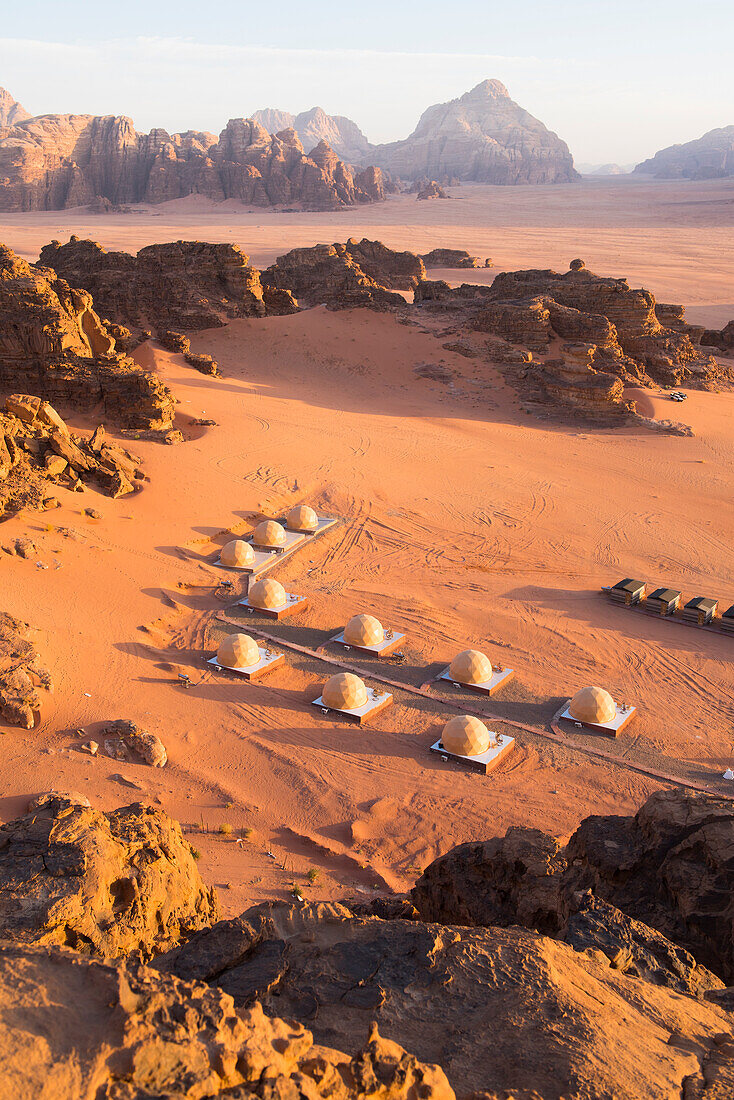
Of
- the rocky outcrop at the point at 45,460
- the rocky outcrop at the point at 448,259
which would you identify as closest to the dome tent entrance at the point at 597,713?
the rocky outcrop at the point at 45,460

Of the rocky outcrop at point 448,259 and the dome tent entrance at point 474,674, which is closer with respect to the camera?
the dome tent entrance at point 474,674

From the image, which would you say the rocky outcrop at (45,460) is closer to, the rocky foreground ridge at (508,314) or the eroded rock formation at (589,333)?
the rocky foreground ridge at (508,314)

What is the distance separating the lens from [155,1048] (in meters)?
4.02

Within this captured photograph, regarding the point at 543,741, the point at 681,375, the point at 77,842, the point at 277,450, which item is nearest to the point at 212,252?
the point at 277,450

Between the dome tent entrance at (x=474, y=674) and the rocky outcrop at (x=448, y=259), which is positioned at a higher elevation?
the rocky outcrop at (x=448, y=259)

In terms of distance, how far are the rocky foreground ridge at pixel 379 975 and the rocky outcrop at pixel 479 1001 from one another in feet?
0.05

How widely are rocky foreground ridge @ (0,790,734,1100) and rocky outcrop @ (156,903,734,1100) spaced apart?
0.6 inches

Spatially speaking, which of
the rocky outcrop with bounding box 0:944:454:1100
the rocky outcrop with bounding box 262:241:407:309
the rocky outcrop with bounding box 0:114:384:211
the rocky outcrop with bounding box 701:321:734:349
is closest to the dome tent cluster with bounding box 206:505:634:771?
the rocky outcrop with bounding box 0:944:454:1100

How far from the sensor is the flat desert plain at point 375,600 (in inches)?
504

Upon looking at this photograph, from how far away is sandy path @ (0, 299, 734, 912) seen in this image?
12766 millimetres

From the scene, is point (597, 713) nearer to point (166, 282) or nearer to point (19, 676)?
point (19, 676)

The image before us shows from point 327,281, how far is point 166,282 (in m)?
12.2

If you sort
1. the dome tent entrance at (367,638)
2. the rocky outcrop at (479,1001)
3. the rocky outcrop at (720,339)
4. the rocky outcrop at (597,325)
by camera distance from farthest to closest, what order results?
the rocky outcrop at (720,339) < the rocky outcrop at (597,325) < the dome tent entrance at (367,638) < the rocky outcrop at (479,1001)

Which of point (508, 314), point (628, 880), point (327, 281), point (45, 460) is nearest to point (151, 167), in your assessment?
point (327, 281)
